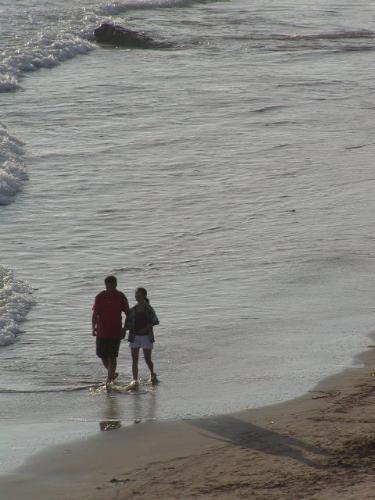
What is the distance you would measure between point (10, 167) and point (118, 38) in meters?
15.1

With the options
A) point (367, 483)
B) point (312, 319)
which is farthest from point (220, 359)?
point (367, 483)

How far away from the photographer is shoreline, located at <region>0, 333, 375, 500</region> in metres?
7.75

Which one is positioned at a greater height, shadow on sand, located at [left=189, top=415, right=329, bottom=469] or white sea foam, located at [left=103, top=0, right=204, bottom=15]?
white sea foam, located at [left=103, top=0, right=204, bottom=15]

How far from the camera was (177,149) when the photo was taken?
21.6 m

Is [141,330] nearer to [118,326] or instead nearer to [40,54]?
[118,326]

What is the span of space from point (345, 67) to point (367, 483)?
2394 centimetres

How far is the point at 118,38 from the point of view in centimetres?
3438

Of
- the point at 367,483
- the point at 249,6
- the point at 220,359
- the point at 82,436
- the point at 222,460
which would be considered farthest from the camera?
the point at 249,6

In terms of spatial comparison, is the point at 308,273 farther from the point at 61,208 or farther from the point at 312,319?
the point at 61,208

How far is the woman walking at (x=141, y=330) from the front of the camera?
10719 millimetres

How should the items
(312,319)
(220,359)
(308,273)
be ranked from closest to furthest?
(220,359), (312,319), (308,273)

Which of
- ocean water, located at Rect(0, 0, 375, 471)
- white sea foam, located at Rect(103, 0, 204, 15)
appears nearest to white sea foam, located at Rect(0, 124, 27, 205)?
ocean water, located at Rect(0, 0, 375, 471)

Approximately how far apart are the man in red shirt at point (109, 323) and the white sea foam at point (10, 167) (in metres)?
7.79

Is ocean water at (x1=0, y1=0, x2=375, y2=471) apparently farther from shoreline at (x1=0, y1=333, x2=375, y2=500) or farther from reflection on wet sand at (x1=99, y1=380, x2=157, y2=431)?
shoreline at (x1=0, y1=333, x2=375, y2=500)
